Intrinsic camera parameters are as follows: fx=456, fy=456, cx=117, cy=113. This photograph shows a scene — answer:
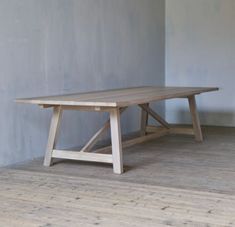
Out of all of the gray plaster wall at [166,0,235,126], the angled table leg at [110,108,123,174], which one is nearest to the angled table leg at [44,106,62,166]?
the angled table leg at [110,108,123,174]

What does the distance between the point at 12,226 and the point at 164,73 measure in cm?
468

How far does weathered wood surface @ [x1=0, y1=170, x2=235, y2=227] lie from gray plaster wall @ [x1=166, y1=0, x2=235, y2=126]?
3.50 m

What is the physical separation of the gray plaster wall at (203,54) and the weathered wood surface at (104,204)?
3496mm

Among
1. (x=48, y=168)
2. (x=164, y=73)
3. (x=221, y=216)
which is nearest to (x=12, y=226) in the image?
(x=221, y=216)

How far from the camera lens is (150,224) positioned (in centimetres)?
232

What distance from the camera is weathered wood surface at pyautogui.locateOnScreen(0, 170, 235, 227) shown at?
7.80ft

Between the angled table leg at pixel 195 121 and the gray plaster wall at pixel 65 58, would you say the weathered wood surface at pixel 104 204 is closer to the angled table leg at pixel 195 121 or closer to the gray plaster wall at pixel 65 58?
the gray plaster wall at pixel 65 58

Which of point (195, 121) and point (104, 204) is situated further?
point (195, 121)

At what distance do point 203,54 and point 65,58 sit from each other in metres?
2.57

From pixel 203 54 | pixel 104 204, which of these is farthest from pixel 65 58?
pixel 203 54

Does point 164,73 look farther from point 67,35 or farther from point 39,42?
point 39,42

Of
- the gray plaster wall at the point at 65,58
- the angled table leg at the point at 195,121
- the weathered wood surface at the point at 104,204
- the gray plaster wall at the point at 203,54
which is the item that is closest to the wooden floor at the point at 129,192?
the weathered wood surface at the point at 104,204

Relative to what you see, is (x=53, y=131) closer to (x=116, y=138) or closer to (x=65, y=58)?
(x=116, y=138)

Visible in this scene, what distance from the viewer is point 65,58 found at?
4.52 metres
